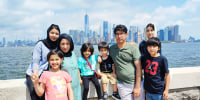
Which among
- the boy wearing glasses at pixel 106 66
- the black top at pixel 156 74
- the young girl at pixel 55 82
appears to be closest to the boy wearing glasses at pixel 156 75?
the black top at pixel 156 74

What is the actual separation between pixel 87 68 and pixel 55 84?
69 cm

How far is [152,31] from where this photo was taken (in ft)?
9.30

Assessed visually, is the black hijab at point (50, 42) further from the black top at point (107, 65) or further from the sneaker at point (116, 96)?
the sneaker at point (116, 96)

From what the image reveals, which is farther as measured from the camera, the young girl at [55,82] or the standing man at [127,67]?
the standing man at [127,67]

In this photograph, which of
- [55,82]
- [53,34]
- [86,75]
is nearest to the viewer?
[55,82]

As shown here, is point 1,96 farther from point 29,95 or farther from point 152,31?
point 152,31

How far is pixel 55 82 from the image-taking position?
2.05 m

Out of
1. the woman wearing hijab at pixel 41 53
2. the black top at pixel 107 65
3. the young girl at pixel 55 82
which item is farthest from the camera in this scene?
the black top at pixel 107 65

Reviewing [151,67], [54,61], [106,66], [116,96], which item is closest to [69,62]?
[54,61]

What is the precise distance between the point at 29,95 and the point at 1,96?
40cm

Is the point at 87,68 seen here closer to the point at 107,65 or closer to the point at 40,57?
the point at 107,65

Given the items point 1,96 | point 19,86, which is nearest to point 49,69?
point 19,86

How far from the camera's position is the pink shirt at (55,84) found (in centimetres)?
201

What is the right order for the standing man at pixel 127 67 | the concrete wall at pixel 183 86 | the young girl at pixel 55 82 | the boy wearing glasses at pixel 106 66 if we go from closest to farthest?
the young girl at pixel 55 82 < the standing man at pixel 127 67 < the boy wearing glasses at pixel 106 66 < the concrete wall at pixel 183 86
